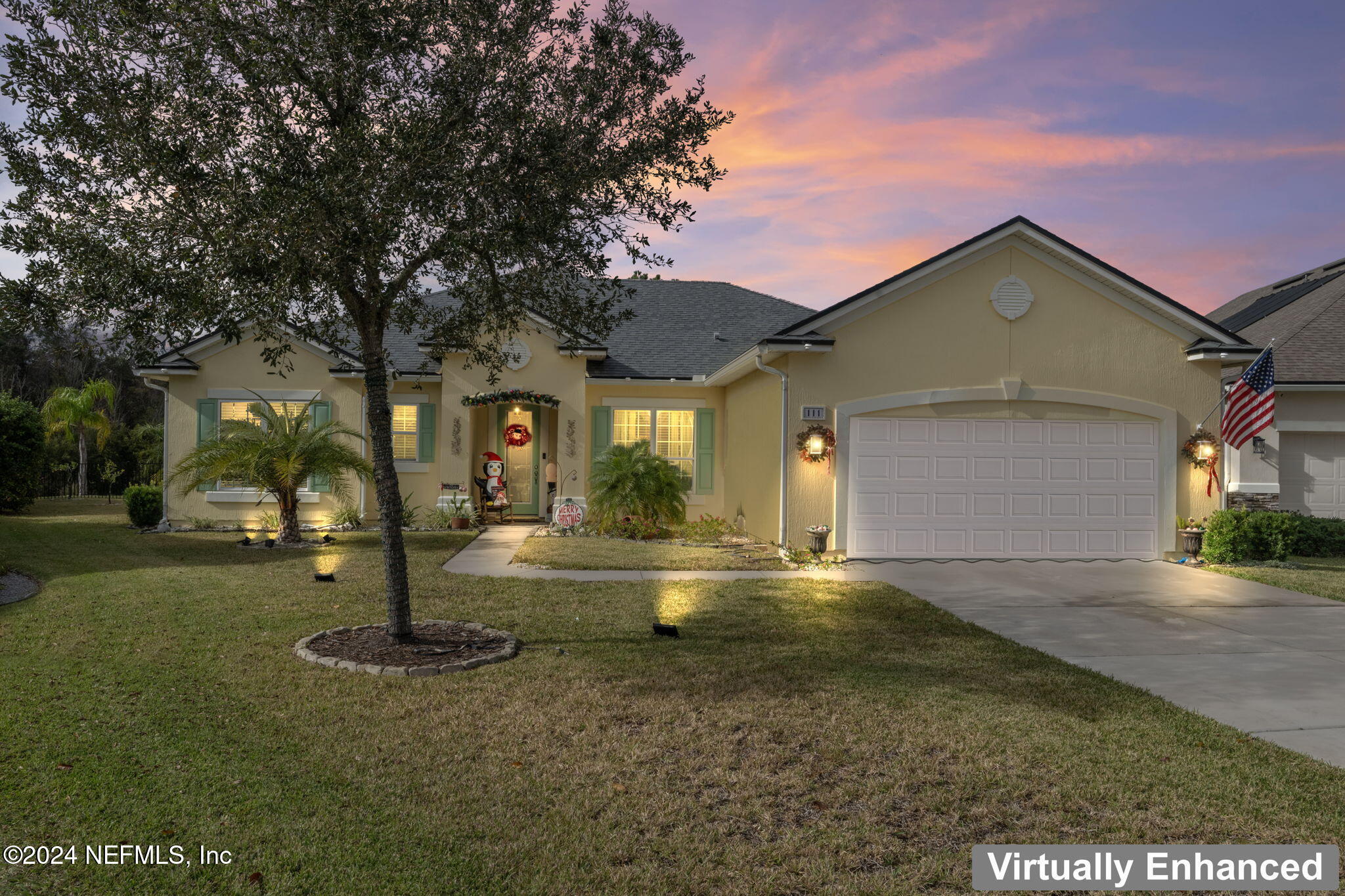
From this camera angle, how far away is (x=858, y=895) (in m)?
3.21

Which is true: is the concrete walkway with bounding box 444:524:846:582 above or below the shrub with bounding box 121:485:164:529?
below

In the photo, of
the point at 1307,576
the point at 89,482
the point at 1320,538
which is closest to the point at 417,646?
the point at 1307,576

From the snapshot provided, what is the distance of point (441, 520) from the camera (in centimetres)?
1617

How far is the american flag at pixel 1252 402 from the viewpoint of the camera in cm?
1221

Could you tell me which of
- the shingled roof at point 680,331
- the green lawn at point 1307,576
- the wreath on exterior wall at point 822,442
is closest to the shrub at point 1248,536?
the green lawn at point 1307,576

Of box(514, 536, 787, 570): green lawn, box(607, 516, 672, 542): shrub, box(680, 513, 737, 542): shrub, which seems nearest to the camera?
box(514, 536, 787, 570): green lawn

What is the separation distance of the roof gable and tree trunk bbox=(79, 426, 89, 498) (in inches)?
859

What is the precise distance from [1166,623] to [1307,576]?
4927 millimetres

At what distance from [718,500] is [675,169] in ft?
34.9

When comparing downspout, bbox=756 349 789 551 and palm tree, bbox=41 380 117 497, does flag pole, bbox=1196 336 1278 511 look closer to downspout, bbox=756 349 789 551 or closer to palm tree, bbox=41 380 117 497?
downspout, bbox=756 349 789 551

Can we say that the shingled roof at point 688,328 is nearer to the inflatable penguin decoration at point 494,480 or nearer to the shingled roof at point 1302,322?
the inflatable penguin decoration at point 494,480

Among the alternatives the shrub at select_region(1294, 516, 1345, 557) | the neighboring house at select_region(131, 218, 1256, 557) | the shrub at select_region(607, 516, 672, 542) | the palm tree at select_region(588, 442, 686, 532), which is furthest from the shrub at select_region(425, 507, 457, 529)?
the shrub at select_region(1294, 516, 1345, 557)

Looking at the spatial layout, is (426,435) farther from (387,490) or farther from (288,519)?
(387,490)

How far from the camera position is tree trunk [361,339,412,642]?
22.2 feet
